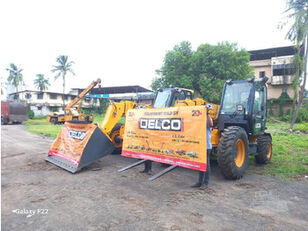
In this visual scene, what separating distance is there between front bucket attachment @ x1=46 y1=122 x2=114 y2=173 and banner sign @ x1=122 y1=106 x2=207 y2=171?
104 centimetres

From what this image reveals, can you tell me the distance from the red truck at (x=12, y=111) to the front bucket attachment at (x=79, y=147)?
24.0m

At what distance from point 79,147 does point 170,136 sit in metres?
2.82

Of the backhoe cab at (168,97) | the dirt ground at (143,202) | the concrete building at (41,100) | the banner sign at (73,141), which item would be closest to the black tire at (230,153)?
the dirt ground at (143,202)

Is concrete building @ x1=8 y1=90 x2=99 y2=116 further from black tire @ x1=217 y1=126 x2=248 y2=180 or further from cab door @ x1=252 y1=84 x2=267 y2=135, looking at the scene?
black tire @ x1=217 y1=126 x2=248 y2=180

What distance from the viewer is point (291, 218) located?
11.7 feet

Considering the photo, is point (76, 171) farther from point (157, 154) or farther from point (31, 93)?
point (31, 93)

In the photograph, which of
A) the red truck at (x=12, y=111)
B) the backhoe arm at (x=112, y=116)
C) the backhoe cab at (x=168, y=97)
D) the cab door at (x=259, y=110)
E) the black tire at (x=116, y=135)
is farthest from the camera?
the red truck at (x=12, y=111)

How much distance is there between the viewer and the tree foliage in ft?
69.6

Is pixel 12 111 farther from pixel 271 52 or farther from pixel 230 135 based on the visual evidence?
pixel 271 52

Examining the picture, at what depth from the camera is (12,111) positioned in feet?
87.2

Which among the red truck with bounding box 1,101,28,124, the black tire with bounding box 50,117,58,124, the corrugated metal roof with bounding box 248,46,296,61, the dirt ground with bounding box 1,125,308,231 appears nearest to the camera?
the dirt ground with bounding box 1,125,308,231

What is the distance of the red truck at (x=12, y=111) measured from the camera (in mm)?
26266

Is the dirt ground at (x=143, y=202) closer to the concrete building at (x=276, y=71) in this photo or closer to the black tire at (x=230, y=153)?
the black tire at (x=230, y=153)

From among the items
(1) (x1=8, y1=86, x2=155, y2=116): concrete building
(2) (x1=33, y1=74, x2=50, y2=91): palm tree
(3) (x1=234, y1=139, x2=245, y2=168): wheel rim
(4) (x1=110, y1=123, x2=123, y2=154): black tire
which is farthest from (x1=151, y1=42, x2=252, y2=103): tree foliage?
Result: (2) (x1=33, y1=74, x2=50, y2=91): palm tree
